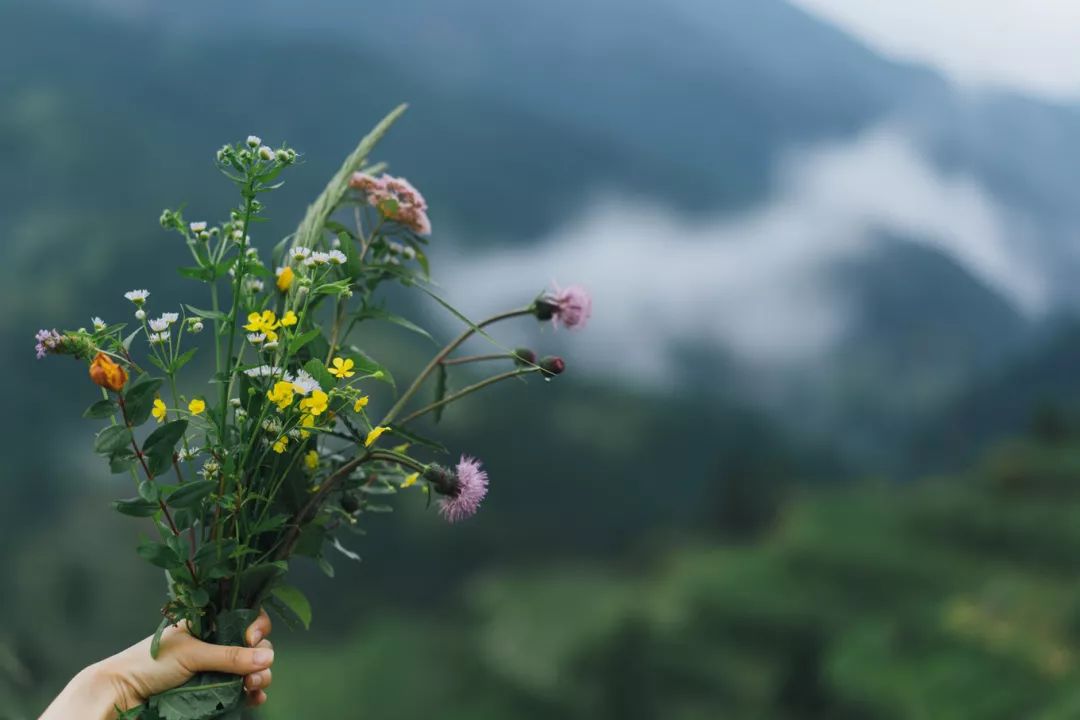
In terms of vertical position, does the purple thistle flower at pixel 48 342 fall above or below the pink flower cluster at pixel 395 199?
below

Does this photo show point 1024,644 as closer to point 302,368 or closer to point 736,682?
point 736,682

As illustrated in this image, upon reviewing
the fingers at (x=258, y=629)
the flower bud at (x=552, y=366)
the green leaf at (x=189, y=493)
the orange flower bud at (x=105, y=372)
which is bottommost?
the fingers at (x=258, y=629)

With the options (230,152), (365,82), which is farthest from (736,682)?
(230,152)

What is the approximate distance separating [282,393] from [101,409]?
12 cm

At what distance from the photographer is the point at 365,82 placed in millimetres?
3711

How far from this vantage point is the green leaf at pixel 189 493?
64cm

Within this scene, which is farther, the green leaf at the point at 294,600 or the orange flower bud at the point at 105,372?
the green leaf at the point at 294,600

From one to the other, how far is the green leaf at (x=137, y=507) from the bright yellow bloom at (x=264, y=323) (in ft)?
0.43

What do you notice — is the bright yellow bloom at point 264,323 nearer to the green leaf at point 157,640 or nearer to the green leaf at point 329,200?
the green leaf at point 329,200

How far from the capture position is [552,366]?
2.31 ft

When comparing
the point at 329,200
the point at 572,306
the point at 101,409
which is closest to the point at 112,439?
the point at 101,409

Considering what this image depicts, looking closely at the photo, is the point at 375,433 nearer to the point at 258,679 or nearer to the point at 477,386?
the point at 477,386

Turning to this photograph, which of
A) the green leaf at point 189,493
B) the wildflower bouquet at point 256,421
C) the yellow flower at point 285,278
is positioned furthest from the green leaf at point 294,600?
the yellow flower at point 285,278

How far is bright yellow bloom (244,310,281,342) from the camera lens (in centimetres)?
65
